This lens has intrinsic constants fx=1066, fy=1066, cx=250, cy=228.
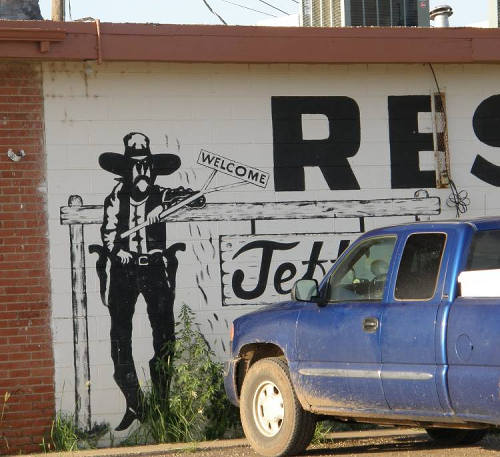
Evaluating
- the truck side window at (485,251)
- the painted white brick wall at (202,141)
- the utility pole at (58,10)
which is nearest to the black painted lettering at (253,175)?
the painted white brick wall at (202,141)

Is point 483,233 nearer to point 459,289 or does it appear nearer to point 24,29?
point 459,289

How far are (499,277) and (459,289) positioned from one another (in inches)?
19.7

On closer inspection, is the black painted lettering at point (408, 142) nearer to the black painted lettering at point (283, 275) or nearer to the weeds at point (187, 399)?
the black painted lettering at point (283, 275)

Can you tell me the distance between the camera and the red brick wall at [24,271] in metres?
10.7

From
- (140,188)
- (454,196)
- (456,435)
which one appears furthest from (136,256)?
(456,435)

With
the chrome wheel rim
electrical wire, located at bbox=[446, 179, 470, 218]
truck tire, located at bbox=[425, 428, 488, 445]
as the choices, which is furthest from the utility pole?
truck tire, located at bbox=[425, 428, 488, 445]

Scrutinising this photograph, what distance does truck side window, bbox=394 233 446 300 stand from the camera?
313 inches

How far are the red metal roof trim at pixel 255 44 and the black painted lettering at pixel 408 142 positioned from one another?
0.58 metres

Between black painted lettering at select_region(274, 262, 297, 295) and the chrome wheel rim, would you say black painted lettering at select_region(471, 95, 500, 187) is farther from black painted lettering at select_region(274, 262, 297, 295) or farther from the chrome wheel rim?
the chrome wheel rim

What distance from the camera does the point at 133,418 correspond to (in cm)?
1105

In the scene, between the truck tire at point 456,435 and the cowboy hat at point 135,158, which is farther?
the cowboy hat at point 135,158

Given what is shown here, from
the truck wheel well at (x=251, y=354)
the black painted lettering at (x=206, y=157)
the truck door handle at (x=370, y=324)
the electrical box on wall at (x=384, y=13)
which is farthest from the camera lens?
the electrical box on wall at (x=384, y=13)

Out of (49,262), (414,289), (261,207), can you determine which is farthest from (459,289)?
(49,262)

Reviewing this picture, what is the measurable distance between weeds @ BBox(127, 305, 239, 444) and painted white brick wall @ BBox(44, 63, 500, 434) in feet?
0.75
